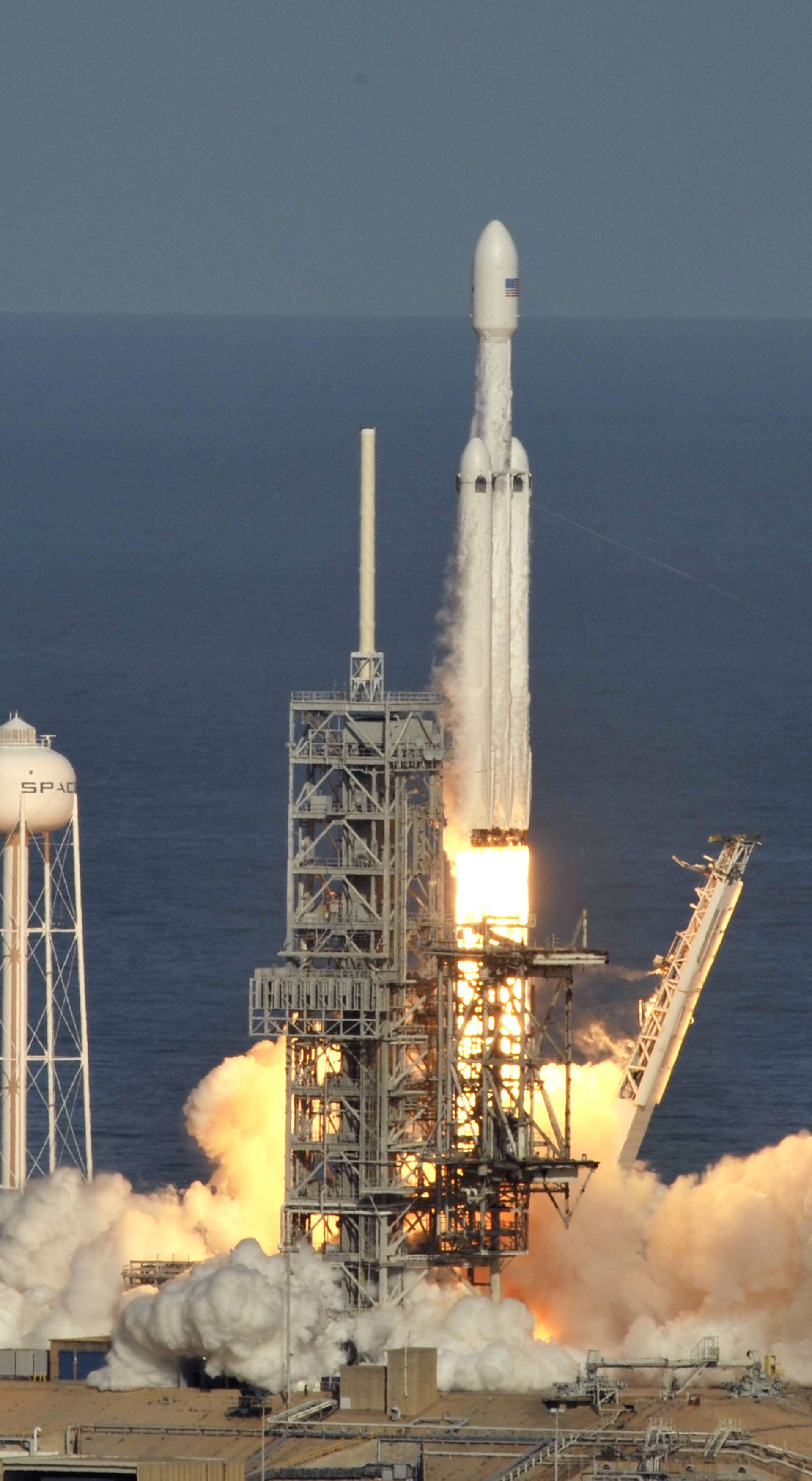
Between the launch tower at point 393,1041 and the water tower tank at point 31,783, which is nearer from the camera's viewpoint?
the launch tower at point 393,1041

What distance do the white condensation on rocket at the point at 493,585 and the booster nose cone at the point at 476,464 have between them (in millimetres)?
19

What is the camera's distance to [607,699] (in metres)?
180

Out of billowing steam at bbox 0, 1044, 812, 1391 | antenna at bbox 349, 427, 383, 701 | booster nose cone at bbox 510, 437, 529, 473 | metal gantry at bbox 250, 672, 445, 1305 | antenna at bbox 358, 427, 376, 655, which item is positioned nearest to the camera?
billowing steam at bbox 0, 1044, 812, 1391

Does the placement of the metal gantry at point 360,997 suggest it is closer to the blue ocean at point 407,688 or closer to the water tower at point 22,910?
the water tower at point 22,910

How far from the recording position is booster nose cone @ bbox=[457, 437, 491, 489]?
9775cm

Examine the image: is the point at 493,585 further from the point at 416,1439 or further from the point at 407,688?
the point at 407,688

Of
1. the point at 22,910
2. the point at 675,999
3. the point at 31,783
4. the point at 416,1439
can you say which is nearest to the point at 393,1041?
the point at 675,999

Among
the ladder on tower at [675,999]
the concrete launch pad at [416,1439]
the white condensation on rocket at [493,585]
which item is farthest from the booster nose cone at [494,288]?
the concrete launch pad at [416,1439]

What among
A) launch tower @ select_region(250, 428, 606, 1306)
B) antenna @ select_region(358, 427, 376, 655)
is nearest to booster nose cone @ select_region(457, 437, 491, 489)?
antenna @ select_region(358, 427, 376, 655)

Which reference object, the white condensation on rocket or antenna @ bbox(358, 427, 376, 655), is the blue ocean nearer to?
the white condensation on rocket

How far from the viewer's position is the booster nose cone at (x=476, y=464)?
97.8 metres

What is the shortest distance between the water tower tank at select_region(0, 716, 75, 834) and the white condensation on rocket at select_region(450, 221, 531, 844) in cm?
860

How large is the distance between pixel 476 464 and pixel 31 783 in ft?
38.0

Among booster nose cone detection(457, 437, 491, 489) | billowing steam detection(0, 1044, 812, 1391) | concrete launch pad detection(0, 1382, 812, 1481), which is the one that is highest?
booster nose cone detection(457, 437, 491, 489)
